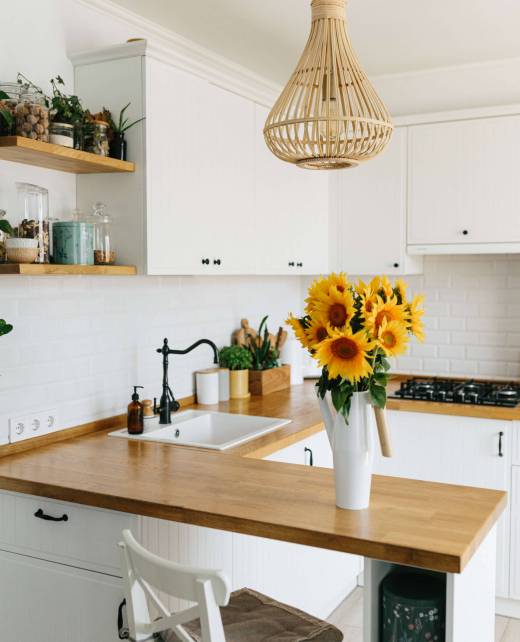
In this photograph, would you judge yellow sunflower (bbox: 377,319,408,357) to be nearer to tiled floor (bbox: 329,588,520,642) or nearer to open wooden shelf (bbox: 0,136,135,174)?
open wooden shelf (bbox: 0,136,135,174)

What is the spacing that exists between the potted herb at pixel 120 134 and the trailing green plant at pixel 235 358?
4.63 ft

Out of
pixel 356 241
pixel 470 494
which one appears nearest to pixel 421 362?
pixel 356 241

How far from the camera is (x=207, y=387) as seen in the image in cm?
373

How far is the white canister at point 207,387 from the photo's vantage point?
3.73 m

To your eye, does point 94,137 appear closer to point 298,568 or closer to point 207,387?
point 207,387

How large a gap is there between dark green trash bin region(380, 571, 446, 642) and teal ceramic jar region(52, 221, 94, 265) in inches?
58.5

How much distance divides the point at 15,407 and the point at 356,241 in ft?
7.70

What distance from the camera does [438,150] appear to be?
412 centimetres

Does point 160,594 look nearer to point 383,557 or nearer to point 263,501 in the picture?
point 263,501

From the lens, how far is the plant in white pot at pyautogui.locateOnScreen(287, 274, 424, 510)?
1.85 metres

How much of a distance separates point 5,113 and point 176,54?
80 centimetres

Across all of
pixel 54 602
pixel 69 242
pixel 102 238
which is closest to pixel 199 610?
pixel 54 602

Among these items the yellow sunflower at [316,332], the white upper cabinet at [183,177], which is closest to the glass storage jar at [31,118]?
the white upper cabinet at [183,177]

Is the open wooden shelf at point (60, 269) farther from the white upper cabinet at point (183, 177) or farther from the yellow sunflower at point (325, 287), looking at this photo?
the yellow sunflower at point (325, 287)
